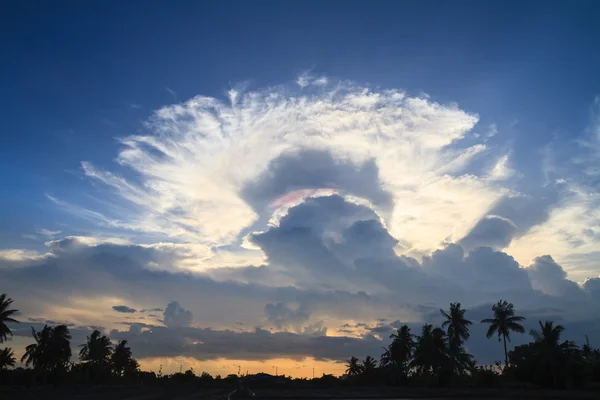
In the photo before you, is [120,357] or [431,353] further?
[120,357]

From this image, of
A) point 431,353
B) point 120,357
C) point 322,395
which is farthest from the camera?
point 120,357

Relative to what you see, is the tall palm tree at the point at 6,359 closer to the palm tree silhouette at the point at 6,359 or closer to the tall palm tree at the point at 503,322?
the palm tree silhouette at the point at 6,359

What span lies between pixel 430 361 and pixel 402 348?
17.6 meters

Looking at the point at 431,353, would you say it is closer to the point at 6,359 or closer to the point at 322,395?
the point at 322,395

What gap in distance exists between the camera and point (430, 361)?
75625 mm

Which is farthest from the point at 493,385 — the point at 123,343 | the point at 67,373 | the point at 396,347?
the point at 123,343

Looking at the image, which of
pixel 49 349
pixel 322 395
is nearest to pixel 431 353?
pixel 322 395

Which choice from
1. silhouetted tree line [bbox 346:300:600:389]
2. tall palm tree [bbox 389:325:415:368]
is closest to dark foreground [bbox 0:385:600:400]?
silhouetted tree line [bbox 346:300:600:389]

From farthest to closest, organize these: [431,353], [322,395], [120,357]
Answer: [120,357] < [431,353] < [322,395]

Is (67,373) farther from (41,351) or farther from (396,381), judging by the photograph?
(396,381)

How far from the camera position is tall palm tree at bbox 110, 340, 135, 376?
365ft

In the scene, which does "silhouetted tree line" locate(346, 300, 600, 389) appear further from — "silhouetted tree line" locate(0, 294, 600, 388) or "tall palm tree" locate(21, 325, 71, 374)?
"tall palm tree" locate(21, 325, 71, 374)

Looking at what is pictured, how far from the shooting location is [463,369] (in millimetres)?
75625

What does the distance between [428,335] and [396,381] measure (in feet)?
32.9
